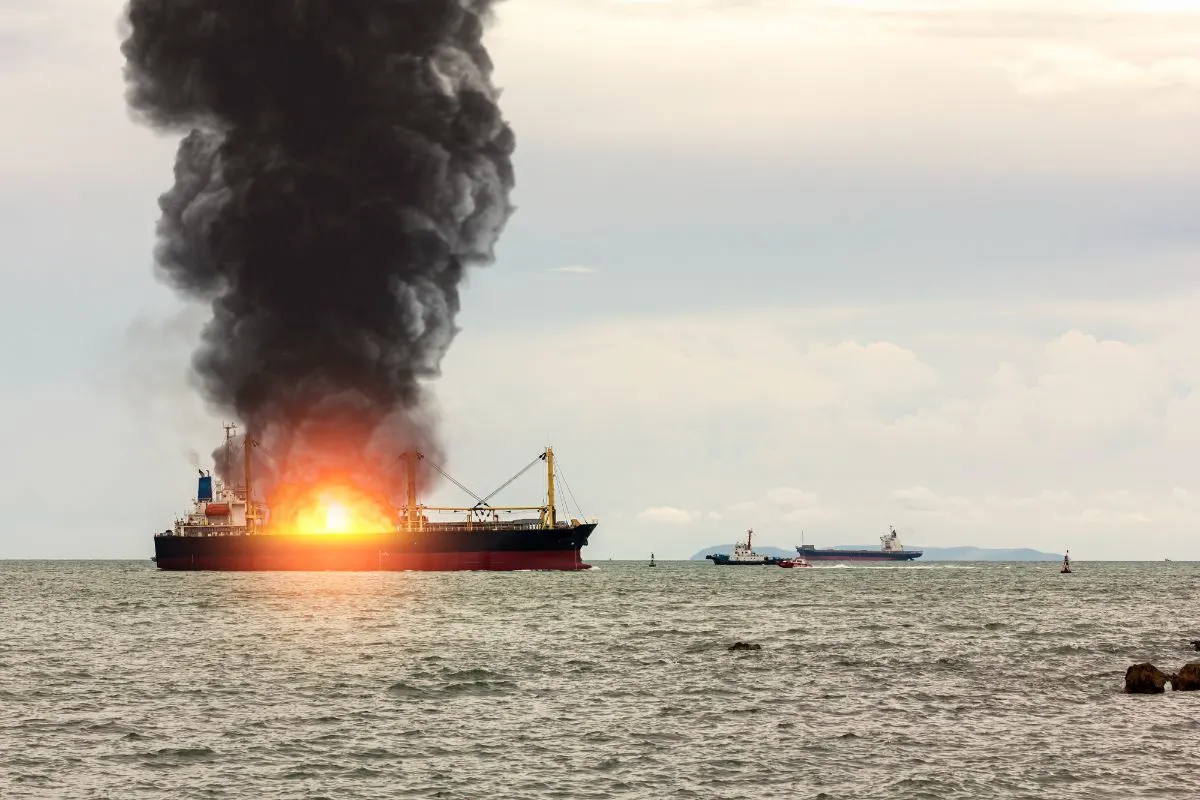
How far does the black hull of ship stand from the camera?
166 m

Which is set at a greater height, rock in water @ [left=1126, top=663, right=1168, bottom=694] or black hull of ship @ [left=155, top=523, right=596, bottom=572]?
black hull of ship @ [left=155, top=523, right=596, bottom=572]

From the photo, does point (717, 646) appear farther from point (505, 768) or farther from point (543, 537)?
point (543, 537)

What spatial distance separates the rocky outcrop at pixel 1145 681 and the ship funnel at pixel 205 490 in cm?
15393

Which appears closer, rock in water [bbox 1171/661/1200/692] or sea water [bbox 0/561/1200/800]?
sea water [bbox 0/561/1200/800]

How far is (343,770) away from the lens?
36.1 meters

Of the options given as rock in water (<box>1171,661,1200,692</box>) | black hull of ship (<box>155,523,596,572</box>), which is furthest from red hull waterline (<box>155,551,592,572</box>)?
rock in water (<box>1171,661,1200,692</box>)

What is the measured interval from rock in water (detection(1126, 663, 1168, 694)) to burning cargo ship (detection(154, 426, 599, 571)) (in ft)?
388

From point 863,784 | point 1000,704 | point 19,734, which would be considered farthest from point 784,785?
point 19,734

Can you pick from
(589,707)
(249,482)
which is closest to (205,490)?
(249,482)

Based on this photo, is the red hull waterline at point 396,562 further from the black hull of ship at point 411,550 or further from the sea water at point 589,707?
the sea water at point 589,707

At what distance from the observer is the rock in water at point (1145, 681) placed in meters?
48.6

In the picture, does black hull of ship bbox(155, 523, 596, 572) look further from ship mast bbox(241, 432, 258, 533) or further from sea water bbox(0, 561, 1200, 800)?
sea water bbox(0, 561, 1200, 800)

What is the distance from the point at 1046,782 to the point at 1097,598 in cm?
9494

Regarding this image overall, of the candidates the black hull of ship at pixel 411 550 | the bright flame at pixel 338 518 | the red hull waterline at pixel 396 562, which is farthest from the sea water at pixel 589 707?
the bright flame at pixel 338 518
